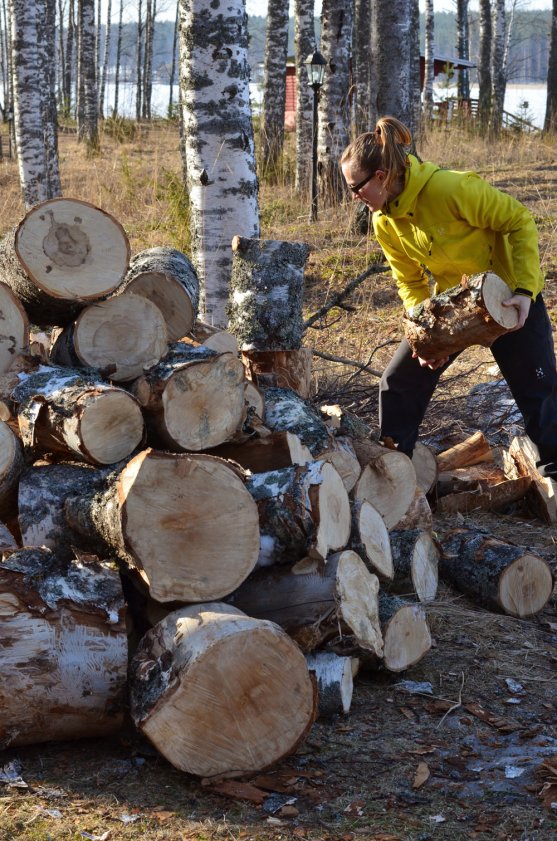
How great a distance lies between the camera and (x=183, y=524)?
2713 mm

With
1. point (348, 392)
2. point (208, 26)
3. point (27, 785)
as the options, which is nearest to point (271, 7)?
point (208, 26)

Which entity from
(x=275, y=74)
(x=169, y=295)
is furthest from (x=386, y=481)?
(x=275, y=74)

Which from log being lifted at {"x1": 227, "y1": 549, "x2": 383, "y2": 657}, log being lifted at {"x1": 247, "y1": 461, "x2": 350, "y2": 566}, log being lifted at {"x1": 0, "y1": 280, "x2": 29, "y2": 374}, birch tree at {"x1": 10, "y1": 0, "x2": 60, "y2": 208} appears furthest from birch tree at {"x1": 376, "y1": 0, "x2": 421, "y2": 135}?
log being lifted at {"x1": 227, "y1": 549, "x2": 383, "y2": 657}

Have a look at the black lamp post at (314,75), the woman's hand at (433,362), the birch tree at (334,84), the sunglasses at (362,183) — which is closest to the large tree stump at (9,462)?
the sunglasses at (362,183)

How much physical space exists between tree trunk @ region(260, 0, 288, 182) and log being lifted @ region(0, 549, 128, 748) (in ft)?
40.5

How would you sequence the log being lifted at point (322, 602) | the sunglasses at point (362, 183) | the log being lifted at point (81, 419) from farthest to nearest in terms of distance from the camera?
the sunglasses at point (362, 183) < the log being lifted at point (81, 419) < the log being lifted at point (322, 602)

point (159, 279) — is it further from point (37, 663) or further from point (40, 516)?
point (37, 663)

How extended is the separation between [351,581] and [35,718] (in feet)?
3.51

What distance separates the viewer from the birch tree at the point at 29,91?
10.7 metres

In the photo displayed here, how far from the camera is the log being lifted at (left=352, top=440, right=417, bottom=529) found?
3895 mm

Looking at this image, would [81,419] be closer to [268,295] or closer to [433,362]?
[268,295]

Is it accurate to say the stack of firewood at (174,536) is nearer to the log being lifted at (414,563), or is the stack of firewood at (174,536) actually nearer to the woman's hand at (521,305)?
the log being lifted at (414,563)

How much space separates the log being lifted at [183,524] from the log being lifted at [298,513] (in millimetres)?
184

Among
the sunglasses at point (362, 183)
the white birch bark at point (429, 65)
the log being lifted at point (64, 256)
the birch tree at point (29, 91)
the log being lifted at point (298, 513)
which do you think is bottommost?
the log being lifted at point (298, 513)
